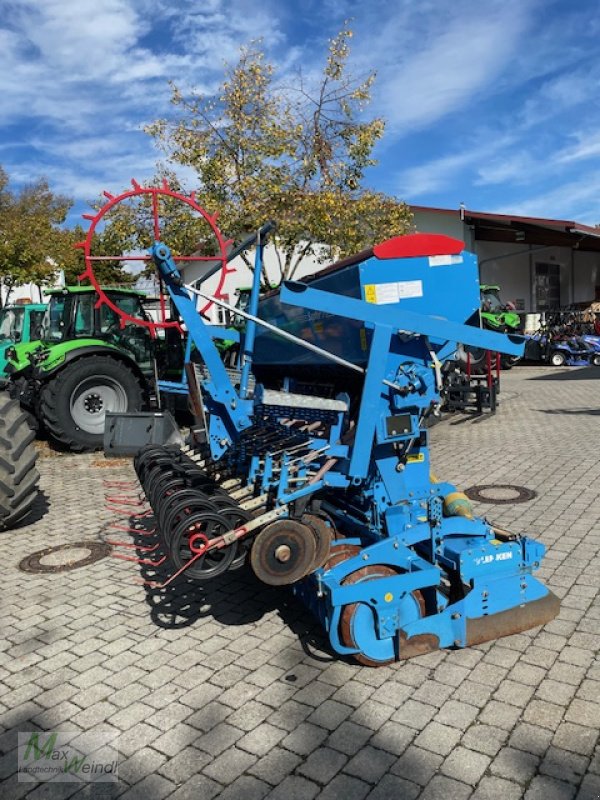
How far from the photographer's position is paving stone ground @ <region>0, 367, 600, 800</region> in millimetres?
2539

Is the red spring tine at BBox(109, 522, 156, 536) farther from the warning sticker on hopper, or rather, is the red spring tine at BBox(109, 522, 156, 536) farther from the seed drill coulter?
the warning sticker on hopper

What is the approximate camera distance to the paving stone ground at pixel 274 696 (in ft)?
8.33

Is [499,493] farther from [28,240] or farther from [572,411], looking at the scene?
[28,240]

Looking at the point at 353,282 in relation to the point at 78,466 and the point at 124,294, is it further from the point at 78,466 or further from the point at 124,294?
the point at 124,294

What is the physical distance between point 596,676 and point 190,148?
1055 cm

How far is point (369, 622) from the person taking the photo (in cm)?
325

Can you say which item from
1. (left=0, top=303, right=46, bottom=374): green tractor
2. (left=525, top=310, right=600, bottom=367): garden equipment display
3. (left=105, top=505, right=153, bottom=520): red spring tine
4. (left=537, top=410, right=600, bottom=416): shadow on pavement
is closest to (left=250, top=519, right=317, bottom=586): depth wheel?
(left=105, top=505, right=153, bottom=520): red spring tine

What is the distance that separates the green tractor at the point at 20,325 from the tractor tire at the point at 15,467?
15.8ft

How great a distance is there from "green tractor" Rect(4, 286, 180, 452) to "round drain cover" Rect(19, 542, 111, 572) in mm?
3738

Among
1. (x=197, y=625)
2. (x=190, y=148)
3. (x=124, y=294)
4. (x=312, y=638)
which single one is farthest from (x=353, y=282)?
(x=190, y=148)

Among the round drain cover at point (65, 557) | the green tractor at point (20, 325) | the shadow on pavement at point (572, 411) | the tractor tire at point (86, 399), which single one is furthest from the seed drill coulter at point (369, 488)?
the shadow on pavement at point (572, 411)
